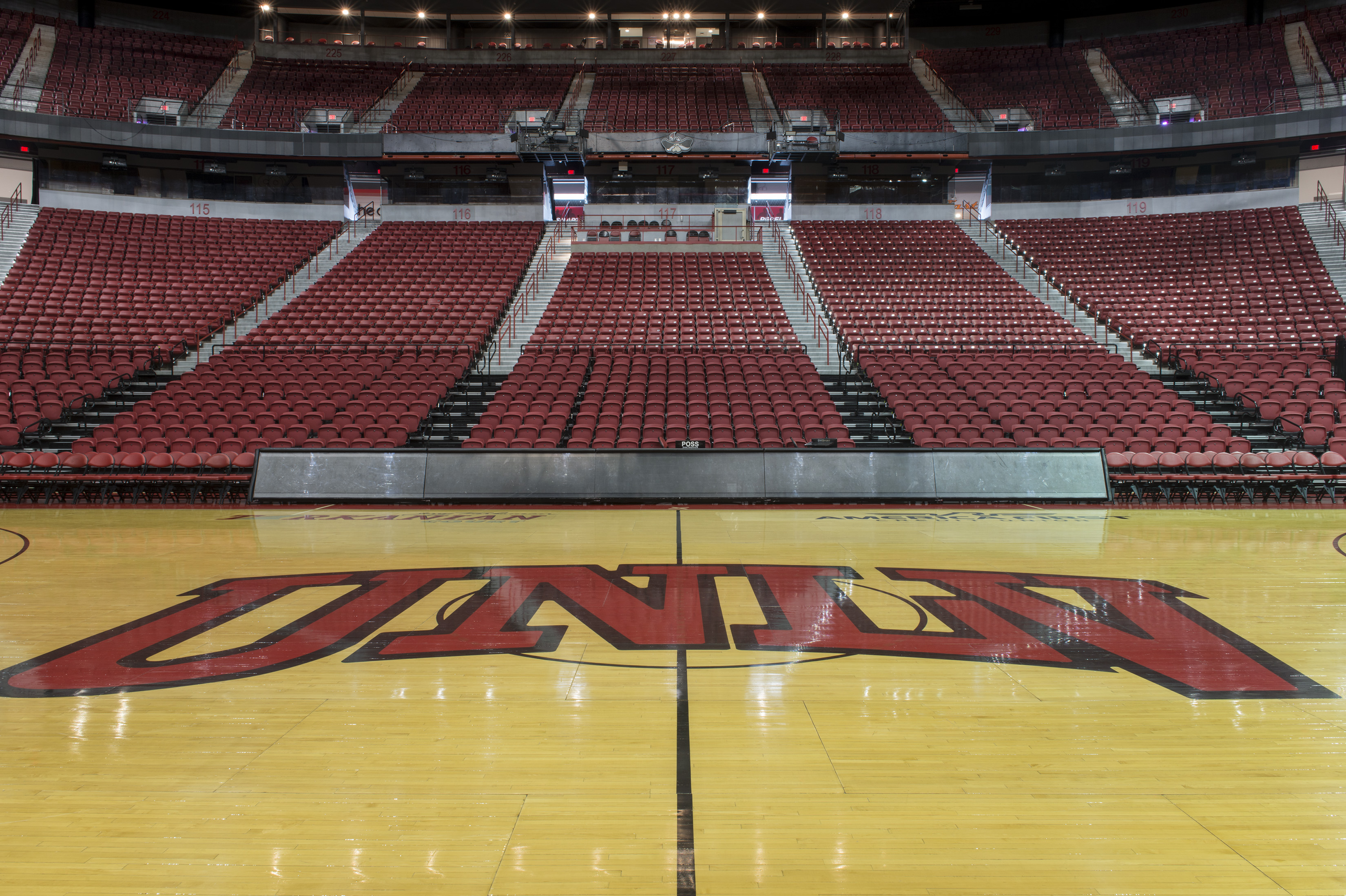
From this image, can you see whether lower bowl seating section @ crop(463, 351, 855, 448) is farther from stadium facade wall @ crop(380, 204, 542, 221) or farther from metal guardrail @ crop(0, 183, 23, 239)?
metal guardrail @ crop(0, 183, 23, 239)

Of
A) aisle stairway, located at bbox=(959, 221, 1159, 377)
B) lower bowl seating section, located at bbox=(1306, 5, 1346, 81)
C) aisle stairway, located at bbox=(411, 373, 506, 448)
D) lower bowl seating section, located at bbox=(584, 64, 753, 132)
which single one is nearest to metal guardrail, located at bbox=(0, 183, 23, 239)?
aisle stairway, located at bbox=(411, 373, 506, 448)

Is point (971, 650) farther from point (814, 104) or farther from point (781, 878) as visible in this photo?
point (814, 104)

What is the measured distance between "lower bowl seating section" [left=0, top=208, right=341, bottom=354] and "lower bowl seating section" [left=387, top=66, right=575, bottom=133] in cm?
488

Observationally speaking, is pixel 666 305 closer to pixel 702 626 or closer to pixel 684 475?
pixel 684 475

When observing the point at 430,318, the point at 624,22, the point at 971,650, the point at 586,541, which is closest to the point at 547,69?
the point at 624,22

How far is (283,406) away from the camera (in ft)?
37.6

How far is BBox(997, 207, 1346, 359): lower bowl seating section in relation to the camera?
47.2 feet

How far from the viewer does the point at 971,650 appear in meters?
3.78

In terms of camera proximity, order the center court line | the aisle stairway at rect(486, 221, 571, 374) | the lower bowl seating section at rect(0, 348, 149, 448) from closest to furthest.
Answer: the center court line < the lower bowl seating section at rect(0, 348, 149, 448) < the aisle stairway at rect(486, 221, 571, 374)

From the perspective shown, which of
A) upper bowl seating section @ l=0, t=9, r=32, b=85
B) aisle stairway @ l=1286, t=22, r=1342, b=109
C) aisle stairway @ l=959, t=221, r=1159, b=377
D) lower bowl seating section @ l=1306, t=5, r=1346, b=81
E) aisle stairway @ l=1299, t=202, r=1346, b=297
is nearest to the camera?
aisle stairway @ l=959, t=221, r=1159, b=377

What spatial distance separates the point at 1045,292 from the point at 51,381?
21.2m

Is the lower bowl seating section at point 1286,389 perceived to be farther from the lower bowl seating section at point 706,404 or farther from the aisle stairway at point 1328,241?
the lower bowl seating section at point 706,404

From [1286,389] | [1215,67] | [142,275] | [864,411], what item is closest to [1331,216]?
[1215,67]

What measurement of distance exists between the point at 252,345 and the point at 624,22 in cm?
2286
